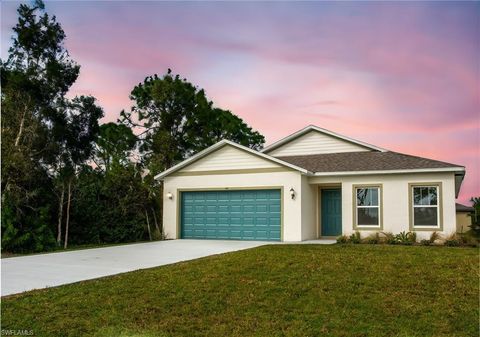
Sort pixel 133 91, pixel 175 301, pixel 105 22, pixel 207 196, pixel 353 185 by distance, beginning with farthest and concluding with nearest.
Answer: pixel 133 91
pixel 207 196
pixel 353 185
pixel 105 22
pixel 175 301

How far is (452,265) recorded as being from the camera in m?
10.8

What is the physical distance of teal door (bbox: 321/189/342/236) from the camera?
19.3 metres

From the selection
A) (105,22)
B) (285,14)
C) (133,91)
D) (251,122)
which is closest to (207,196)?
(105,22)

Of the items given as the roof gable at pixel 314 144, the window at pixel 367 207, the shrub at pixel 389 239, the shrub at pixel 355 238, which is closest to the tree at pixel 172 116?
the roof gable at pixel 314 144

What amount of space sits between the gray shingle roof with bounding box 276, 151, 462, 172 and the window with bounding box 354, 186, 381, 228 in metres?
0.91

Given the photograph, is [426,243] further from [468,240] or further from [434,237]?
[468,240]

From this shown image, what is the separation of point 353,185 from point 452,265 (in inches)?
299

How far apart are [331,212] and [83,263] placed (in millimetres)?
11057

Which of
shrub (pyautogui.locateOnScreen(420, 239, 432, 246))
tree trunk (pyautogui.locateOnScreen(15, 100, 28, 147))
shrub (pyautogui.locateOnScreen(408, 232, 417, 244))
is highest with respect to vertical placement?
tree trunk (pyautogui.locateOnScreen(15, 100, 28, 147))

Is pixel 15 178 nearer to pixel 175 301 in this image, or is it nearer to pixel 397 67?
pixel 175 301

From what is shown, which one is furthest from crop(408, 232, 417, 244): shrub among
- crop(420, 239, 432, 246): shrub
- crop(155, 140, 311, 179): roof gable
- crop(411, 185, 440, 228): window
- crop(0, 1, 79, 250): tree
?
crop(0, 1, 79, 250): tree

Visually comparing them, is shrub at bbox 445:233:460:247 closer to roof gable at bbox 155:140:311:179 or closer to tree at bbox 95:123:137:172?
roof gable at bbox 155:140:311:179

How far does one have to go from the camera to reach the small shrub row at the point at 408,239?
1606 cm

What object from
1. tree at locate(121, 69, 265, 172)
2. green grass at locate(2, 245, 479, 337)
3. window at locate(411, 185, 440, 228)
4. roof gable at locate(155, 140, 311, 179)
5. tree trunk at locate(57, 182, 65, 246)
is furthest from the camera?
tree at locate(121, 69, 265, 172)
